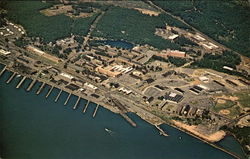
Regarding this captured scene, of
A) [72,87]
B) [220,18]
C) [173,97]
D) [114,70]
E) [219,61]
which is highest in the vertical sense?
[220,18]

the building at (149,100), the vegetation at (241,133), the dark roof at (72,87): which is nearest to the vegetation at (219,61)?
the building at (149,100)

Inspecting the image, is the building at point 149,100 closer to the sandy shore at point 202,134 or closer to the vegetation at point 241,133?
the sandy shore at point 202,134

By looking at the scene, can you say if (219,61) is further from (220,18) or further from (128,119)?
(128,119)

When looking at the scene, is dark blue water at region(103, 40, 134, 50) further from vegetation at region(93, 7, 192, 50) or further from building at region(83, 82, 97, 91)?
building at region(83, 82, 97, 91)

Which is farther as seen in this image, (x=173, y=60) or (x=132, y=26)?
(x=132, y=26)

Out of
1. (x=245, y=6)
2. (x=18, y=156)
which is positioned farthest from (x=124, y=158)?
(x=245, y=6)

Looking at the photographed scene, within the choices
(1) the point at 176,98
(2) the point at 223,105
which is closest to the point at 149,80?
(1) the point at 176,98

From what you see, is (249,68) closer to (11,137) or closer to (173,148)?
(173,148)
